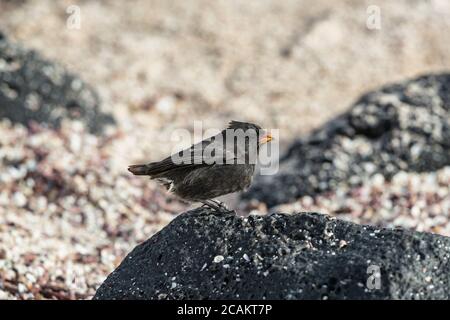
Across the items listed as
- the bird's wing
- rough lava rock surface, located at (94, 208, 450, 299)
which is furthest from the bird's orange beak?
rough lava rock surface, located at (94, 208, 450, 299)

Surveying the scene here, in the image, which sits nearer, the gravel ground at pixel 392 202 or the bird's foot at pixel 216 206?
the bird's foot at pixel 216 206

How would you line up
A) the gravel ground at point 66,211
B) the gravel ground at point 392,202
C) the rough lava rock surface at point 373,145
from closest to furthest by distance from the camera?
the gravel ground at point 66,211
the gravel ground at point 392,202
the rough lava rock surface at point 373,145

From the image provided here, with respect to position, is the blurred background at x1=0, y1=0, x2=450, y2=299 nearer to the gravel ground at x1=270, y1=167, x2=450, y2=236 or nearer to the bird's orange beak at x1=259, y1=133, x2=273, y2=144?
the gravel ground at x1=270, y1=167, x2=450, y2=236

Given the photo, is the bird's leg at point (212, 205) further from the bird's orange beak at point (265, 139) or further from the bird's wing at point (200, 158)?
the bird's orange beak at point (265, 139)

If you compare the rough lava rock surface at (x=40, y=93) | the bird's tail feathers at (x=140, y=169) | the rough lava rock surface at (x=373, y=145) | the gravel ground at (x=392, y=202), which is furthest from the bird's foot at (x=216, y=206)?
the rough lava rock surface at (x=40, y=93)

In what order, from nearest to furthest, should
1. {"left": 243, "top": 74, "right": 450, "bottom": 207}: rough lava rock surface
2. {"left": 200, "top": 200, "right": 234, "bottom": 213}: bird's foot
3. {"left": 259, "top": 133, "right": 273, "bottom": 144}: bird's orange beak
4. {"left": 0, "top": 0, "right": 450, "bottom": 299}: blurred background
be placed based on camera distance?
{"left": 200, "top": 200, "right": 234, "bottom": 213}: bird's foot, {"left": 259, "top": 133, "right": 273, "bottom": 144}: bird's orange beak, {"left": 0, "top": 0, "right": 450, "bottom": 299}: blurred background, {"left": 243, "top": 74, "right": 450, "bottom": 207}: rough lava rock surface
